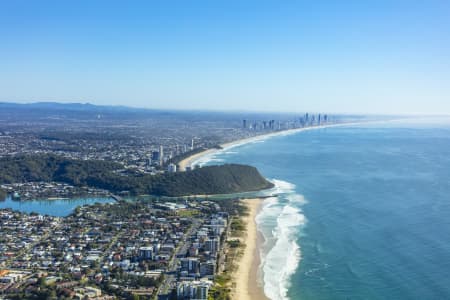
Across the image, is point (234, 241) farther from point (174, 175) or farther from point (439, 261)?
point (174, 175)

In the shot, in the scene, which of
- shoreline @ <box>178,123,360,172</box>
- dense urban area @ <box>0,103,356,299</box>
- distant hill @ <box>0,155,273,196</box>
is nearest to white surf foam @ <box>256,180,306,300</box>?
dense urban area @ <box>0,103,356,299</box>

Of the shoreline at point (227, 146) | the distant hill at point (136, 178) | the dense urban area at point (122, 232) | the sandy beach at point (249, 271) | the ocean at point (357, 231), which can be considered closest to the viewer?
the sandy beach at point (249, 271)

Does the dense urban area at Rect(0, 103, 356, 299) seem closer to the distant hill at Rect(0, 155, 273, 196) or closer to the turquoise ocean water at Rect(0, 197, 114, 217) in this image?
the distant hill at Rect(0, 155, 273, 196)

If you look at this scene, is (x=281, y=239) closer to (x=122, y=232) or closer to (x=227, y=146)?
(x=122, y=232)

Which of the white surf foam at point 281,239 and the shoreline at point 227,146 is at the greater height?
the shoreline at point 227,146

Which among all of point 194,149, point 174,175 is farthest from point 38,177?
point 194,149

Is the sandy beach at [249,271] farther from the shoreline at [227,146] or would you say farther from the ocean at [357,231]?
the shoreline at [227,146]

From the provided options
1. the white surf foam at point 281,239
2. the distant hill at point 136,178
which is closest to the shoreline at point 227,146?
the distant hill at point 136,178
